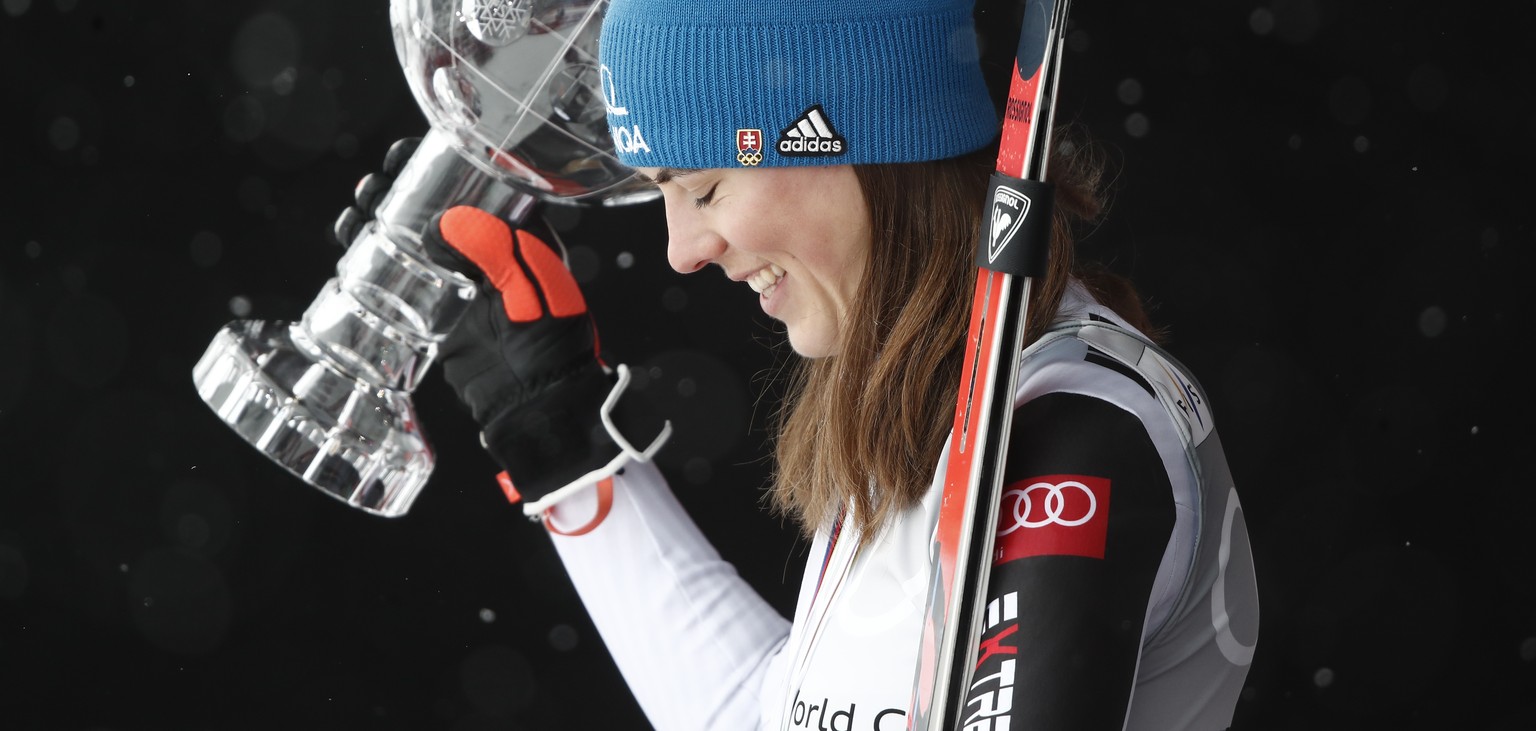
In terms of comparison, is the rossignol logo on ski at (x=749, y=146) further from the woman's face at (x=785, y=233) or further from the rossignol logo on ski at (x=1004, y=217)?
the rossignol logo on ski at (x=1004, y=217)

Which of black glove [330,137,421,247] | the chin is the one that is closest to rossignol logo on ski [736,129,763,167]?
Result: the chin

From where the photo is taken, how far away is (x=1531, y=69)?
1985mm

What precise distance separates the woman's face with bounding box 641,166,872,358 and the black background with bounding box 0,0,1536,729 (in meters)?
0.83

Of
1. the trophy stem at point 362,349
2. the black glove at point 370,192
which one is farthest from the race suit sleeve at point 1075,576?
the black glove at point 370,192

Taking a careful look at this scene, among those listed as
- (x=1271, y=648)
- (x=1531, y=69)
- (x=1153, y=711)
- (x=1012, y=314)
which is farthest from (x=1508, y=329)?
(x=1012, y=314)

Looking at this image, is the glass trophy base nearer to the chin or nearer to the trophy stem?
the trophy stem

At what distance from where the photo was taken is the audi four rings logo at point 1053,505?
35.0 inches

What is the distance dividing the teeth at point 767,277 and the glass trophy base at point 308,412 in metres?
0.54

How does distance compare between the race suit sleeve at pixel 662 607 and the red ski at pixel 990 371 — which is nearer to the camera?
the red ski at pixel 990 371

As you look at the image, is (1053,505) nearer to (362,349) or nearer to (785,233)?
(785,233)

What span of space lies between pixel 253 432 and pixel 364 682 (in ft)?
2.91

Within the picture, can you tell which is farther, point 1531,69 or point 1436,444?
point 1436,444

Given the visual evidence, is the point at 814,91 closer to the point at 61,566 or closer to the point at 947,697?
the point at 947,697

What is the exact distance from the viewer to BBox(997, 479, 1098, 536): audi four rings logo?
890mm
